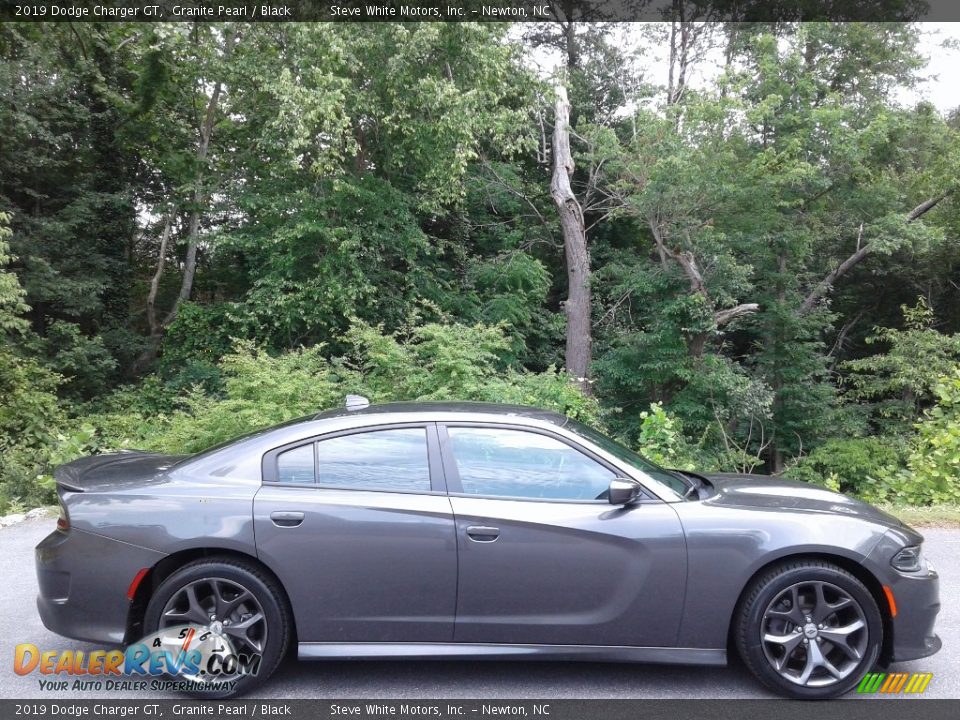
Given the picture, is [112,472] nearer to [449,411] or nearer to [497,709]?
[449,411]

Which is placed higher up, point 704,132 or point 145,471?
point 704,132

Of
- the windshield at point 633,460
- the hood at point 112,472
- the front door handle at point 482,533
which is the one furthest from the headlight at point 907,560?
the hood at point 112,472

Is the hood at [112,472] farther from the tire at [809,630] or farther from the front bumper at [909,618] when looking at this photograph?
the front bumper at [909,618]

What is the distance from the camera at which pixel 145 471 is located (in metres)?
3.83

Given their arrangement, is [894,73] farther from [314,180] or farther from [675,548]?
[675,548]

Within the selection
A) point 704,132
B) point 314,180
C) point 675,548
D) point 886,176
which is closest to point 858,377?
point 886,176

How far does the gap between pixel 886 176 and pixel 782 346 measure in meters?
4.97

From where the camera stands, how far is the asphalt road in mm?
3389

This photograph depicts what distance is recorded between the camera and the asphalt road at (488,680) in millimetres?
3389

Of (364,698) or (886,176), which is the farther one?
(886,176)

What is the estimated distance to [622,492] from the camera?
3.35 m

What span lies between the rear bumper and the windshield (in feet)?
7.69

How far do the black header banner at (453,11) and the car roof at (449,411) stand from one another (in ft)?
35.6

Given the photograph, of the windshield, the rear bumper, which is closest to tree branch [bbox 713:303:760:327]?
the windshield
